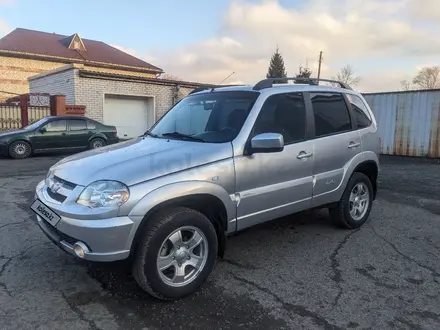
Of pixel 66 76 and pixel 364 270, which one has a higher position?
pixel 66 76

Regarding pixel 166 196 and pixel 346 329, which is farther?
pixel 166 196

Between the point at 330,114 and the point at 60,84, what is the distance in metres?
16.7

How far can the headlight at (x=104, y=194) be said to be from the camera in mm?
2822

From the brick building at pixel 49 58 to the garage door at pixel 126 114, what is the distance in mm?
9083

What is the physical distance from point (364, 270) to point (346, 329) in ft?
3.88

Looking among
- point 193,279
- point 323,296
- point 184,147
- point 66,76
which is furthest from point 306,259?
point 66,76

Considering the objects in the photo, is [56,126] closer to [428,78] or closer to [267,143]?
[267,143]

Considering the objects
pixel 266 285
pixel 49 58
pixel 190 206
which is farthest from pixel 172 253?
pixel 49 58

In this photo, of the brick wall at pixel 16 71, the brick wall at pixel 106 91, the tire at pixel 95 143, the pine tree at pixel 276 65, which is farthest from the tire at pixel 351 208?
the pine tree at pixel 276 65

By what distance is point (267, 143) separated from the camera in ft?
11.2

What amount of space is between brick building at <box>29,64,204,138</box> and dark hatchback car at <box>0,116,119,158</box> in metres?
3.81

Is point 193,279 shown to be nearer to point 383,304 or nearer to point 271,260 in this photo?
point 271,260

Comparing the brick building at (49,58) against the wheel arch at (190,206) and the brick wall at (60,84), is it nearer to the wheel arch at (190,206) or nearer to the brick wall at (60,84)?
the brick wall at (60,84)

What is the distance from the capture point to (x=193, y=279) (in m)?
3.24
